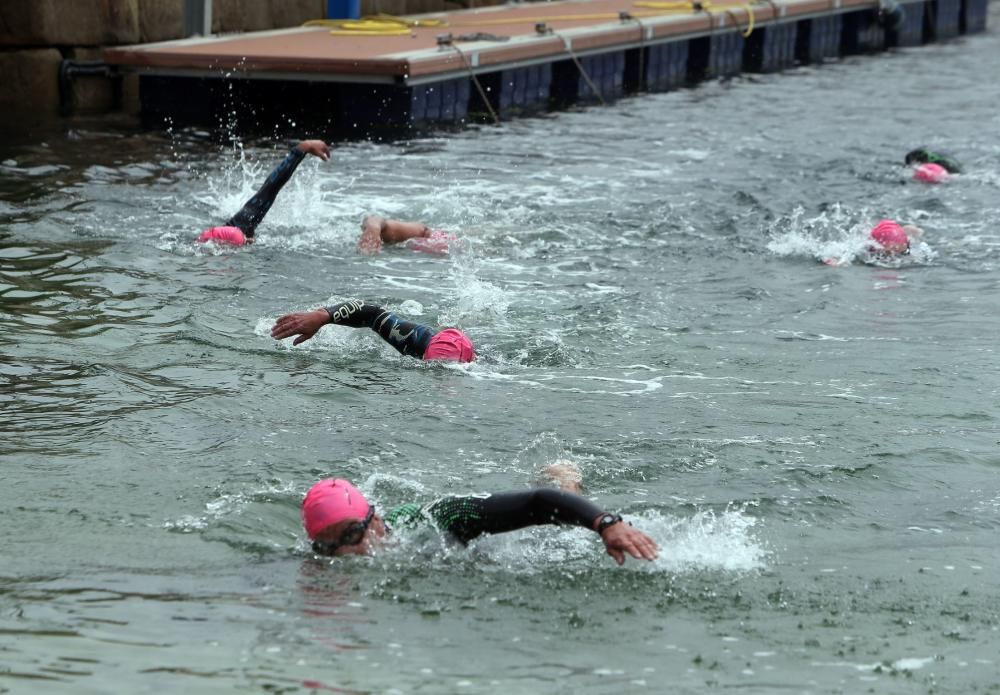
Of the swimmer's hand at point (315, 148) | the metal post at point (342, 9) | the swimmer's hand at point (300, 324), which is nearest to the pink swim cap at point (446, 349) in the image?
the swimmer's hand at point (300, 324)

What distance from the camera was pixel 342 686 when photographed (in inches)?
181

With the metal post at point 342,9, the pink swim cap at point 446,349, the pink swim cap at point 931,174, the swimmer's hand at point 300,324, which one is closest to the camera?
the swimmer's hand at point 300,324

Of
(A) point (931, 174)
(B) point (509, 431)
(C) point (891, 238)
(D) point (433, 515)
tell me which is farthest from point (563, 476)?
(A) point (931, 174)

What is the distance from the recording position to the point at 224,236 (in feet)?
37.0

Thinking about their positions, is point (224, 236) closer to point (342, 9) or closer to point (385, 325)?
point (385, 325)

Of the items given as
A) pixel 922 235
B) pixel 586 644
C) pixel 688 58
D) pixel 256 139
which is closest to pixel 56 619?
pixel 586 644

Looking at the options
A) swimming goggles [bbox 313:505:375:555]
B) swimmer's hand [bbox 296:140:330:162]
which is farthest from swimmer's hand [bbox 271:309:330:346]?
swimmer's hand [bbox 296:140:330:162]

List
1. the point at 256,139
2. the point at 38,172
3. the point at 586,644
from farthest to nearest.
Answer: the point at 256,139, the point at 38,172, the point at 586,644

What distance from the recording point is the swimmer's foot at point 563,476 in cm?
643

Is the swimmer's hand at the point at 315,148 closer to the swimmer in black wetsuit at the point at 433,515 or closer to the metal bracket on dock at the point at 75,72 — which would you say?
the swimmer in black wetsuit at the point at 433,515

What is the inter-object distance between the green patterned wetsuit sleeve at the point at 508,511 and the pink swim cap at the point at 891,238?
673 centimetres

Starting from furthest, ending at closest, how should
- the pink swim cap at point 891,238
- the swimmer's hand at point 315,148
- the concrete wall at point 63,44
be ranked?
1. the concrete wall at point 63,44
2. the pink swim cap at point 891,238
3. the swimmer's hand at point 315,148

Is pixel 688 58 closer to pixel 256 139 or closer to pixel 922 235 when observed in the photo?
pixel 256 139

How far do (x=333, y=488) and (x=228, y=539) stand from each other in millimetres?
547
